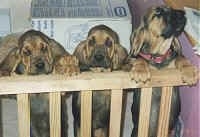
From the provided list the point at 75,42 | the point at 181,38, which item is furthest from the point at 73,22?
the point at 181,38

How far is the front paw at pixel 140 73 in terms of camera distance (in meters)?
0.99

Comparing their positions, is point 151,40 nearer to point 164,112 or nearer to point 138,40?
point 138,40

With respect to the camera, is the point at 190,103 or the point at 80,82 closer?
the point at 80,82

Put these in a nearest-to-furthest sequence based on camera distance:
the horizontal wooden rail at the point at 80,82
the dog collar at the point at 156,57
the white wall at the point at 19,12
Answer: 1. the horizontal wooden rail at the point at 80,82
2. the dog collar at the point at 156,57
3. the white wall at the point at 19,12

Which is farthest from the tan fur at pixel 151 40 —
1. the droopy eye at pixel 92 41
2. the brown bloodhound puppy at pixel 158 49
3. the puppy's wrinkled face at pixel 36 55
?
the puppy's wrinkled face at pixel 36 55

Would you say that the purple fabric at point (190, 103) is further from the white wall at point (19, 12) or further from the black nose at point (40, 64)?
the white wall at point (19, 12)

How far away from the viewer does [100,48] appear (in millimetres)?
1030

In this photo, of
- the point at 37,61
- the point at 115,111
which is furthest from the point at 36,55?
the point at 115,111

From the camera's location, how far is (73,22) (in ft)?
4.58

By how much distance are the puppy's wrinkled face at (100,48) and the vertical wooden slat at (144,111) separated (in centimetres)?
11

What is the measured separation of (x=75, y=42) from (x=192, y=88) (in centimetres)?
46

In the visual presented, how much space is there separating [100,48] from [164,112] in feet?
0.74

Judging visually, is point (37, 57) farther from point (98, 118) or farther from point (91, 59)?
point (98, 118)

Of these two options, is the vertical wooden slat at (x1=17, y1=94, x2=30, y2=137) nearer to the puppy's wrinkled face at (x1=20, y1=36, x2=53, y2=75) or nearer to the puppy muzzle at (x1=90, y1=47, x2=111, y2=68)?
the puppy's wrinkled face at (x1=20, y1=36, x2=53, y2=75)
